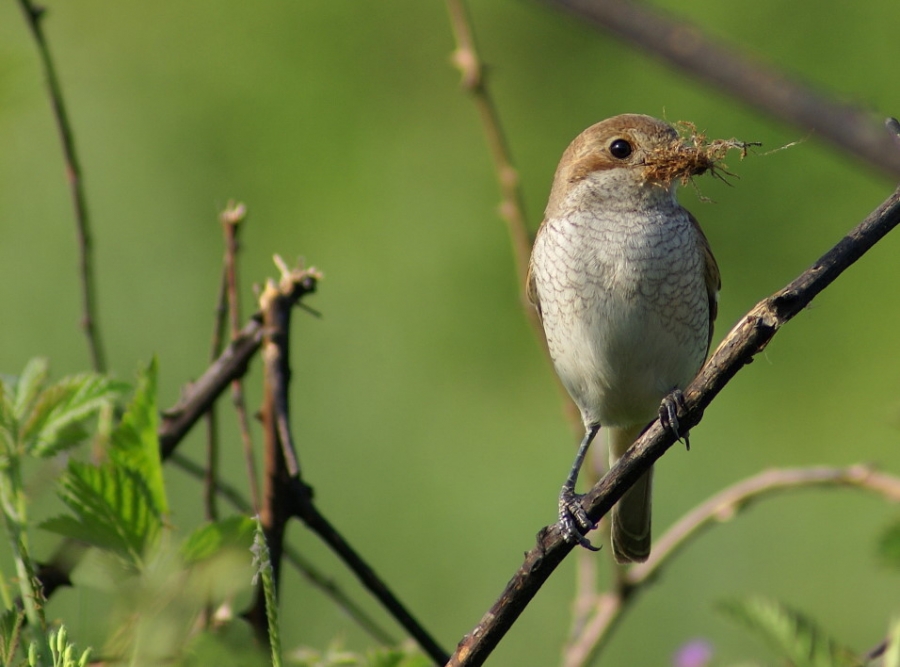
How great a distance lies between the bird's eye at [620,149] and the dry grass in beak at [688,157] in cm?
9

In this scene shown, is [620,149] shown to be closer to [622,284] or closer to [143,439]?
[622,284]

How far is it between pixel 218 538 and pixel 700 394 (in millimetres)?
544

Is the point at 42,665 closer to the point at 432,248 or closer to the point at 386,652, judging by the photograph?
the point at 386,652

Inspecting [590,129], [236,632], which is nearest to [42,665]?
[236,632]

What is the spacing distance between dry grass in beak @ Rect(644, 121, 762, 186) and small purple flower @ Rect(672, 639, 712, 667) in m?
0.80

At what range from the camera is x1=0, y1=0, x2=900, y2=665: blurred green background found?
4824 mm

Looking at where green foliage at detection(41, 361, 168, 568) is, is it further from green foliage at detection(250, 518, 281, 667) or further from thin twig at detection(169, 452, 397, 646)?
thin twig at detection(169, 452, 397, 646)

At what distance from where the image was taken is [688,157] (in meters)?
2.34

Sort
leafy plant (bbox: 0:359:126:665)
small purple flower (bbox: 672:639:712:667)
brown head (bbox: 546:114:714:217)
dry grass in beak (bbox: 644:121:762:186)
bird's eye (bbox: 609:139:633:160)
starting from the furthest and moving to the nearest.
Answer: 1. bird's eye (bbox: 609:139:633:160)
2. brown head (bbox: 546:114:714:217)
3. dry grass in beak (bbox: 644:121:762:186)
4. small purple flower (bbox: 672:639:712:667)
5. leafy plant (bbox: 0:359:126:665)

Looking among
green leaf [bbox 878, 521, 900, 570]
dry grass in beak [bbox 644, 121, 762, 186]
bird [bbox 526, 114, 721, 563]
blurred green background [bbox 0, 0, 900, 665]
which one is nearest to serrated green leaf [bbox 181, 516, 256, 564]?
green leaf [bbox 878, 521, 900, 570]

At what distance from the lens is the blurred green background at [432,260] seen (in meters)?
4.82

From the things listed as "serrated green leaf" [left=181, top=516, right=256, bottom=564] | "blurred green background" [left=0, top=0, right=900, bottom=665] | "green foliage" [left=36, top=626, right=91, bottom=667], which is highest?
"blurred green background" [left=0, top=0, right=900, bottom=665]

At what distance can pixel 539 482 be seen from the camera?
16.6 ft

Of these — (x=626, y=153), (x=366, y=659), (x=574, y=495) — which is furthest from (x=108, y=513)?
(x=626, y=153)
